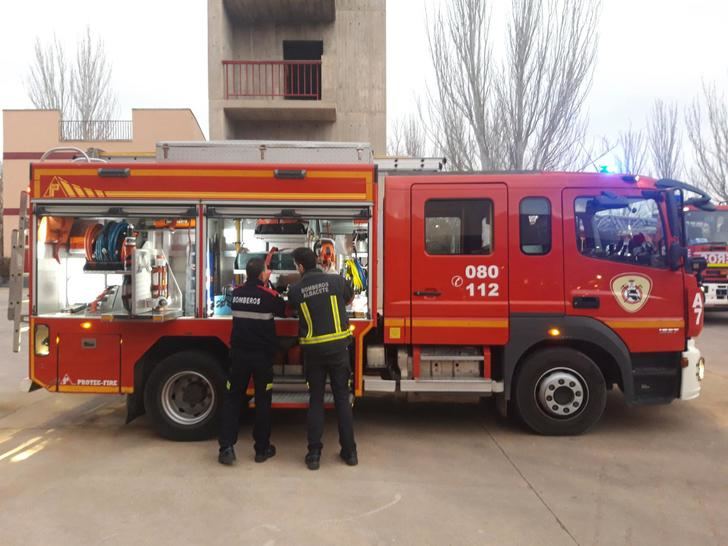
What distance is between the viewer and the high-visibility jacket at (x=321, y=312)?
15.4 feet

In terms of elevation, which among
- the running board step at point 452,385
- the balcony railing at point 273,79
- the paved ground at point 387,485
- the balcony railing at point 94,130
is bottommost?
the paved ground at point 387,485

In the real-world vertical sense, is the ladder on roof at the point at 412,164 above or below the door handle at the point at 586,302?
above

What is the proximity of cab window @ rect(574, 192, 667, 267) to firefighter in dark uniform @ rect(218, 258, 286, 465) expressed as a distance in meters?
3.03

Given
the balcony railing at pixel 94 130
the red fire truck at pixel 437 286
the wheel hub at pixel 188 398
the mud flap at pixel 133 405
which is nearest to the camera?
the red fire truck at pixel 437 286

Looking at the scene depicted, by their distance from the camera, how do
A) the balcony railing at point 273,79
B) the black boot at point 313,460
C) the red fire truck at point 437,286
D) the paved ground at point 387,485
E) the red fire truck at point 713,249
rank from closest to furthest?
the paved ground at point 387,485, the black boot at point 313,460, the red fire truck at point 437,286, the red fire truck at point 713,249, the balcony railing at point 273,79

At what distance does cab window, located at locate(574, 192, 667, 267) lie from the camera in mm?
5320

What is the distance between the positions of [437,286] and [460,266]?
30 cm

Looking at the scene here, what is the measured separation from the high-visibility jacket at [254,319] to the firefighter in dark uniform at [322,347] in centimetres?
24

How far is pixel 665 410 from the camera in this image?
649 cm

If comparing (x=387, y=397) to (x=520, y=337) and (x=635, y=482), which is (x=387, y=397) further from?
(x=635, y=482)

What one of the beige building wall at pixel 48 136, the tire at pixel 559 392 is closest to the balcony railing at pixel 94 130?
the beige building wall at pixel 48 136

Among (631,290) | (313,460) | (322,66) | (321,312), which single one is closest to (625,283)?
(631,290)

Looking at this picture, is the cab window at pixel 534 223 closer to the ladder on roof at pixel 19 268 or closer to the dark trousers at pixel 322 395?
the dark trousers at pixel 322 395

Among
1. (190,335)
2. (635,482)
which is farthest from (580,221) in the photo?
(190,335)
